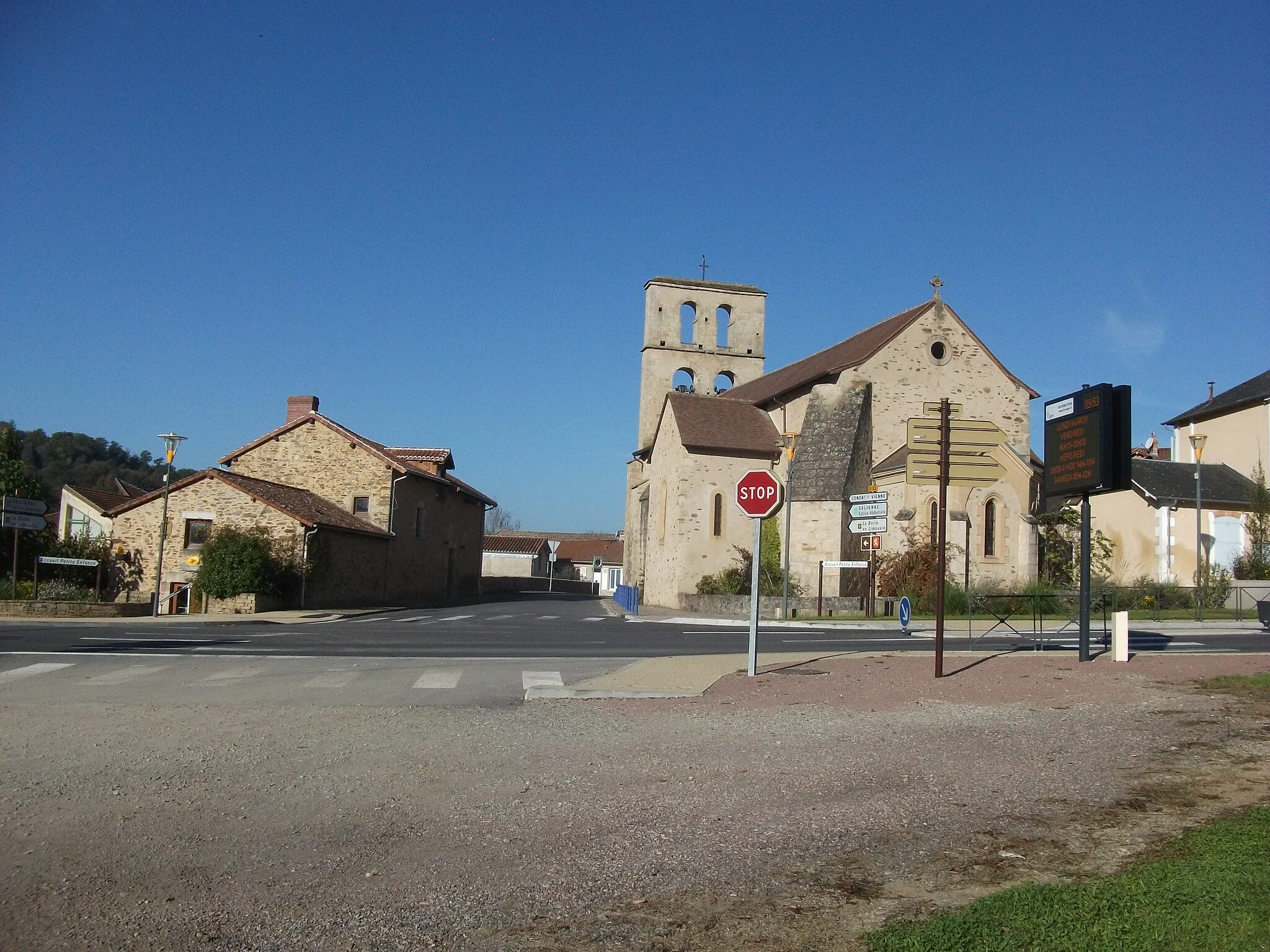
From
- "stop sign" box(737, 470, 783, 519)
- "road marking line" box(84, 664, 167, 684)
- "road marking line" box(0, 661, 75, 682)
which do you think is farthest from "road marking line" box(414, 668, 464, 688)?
"road marking line" box(0, 661, 75, 682)

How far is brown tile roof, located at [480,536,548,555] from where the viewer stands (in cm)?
9069

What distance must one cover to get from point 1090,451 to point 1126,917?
11205mm

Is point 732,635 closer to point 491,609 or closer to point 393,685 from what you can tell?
point 393,685

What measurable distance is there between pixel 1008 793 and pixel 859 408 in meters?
29.9

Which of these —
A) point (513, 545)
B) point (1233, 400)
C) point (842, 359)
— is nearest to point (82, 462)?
point (513, 545)

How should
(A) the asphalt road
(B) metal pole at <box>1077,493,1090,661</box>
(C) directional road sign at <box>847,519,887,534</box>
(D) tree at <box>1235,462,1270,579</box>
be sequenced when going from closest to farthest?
(B) metal pole at <box>1077,493,1090,661</box> → (A) the asphalt road → (C) directional road sign at <box>847,519,887,534</box> → (D) tree at <box>1235,462,1270,579</box>

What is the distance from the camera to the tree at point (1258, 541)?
36219 mm

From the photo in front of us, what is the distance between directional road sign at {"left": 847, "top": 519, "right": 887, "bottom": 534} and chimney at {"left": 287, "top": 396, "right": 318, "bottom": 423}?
92.2 feet

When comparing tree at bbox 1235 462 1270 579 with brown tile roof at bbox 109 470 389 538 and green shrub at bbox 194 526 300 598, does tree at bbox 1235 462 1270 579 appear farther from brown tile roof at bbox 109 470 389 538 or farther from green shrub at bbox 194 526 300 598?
green shrub at bbox 194 526 300 598

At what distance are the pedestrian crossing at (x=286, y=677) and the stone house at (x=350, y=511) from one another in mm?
19571

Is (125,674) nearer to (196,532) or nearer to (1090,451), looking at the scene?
(1090,451)

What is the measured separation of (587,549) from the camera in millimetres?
112062

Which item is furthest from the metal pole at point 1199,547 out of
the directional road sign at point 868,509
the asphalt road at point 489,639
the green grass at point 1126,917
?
the green grass at point 1126,917

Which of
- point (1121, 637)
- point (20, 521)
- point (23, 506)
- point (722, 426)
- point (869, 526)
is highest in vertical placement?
point (722, 426)
